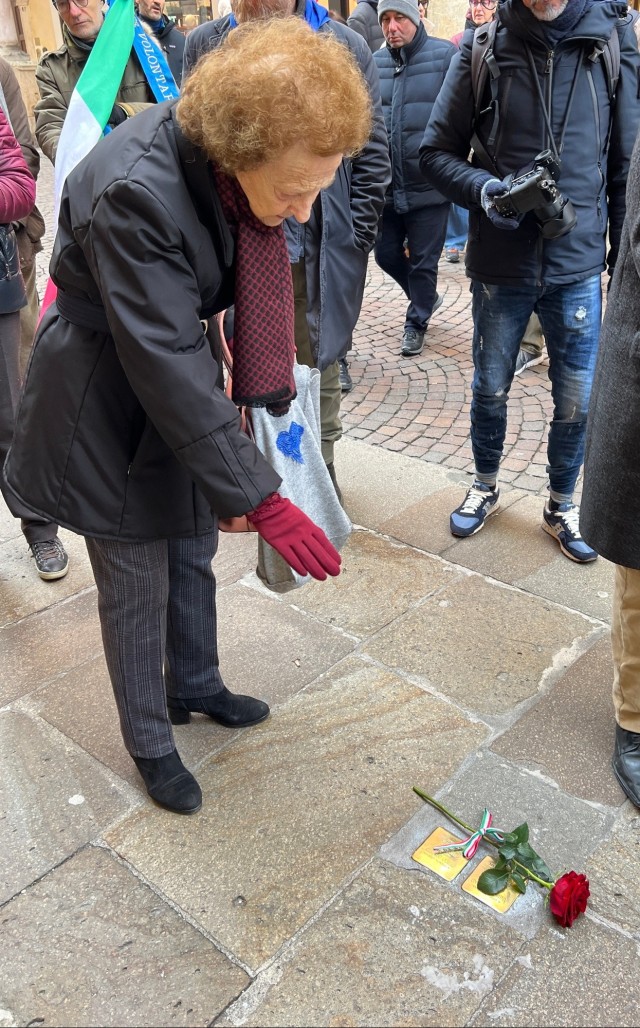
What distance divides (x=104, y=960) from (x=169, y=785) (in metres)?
0.49

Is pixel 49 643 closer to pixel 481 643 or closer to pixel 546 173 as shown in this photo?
pixel 481 643

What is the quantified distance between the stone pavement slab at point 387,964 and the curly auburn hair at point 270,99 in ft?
5.43

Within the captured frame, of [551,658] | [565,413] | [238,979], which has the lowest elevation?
[551,658]

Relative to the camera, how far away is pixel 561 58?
3.08m

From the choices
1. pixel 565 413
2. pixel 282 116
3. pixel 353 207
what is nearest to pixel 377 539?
pixel 565 413

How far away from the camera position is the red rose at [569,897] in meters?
2.00

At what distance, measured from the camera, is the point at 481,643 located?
308 centimetres

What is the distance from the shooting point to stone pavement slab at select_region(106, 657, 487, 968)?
217cm

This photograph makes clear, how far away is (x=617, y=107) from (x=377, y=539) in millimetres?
1818

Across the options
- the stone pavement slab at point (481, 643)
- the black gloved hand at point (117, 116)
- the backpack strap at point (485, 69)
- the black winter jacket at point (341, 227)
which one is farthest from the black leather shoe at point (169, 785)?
the backpack strap at point (485, 69)

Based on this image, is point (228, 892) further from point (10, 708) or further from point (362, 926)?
point (10, 708)

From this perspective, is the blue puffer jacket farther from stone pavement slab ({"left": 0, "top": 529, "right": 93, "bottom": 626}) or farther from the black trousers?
stone pavement slab ({"left": 0, "top": 529, "right": 93, "bottom": 626})

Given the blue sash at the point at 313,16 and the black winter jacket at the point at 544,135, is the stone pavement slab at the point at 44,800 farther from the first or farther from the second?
the blue sash at the point at 313,16

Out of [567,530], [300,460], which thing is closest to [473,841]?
[300,460]
